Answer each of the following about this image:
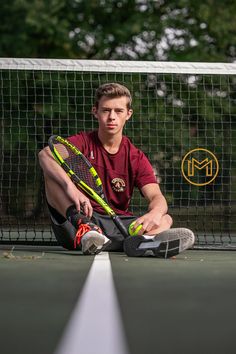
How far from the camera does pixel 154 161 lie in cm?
1185

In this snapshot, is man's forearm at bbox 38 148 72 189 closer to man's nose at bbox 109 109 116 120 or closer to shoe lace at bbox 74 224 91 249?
shoe lace at bbox 74 224 91 249

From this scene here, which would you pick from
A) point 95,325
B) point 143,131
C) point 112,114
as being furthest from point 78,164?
point 143,131

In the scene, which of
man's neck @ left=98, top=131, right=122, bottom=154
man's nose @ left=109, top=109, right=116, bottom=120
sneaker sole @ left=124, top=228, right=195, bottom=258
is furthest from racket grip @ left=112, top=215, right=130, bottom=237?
man's nose @ left=109, top=109, right=116, bottom=120

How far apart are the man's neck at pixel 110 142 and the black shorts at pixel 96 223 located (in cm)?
49

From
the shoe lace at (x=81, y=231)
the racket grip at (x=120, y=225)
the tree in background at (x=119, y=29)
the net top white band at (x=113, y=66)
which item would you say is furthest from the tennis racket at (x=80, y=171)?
the tree in background at (x=119, y=29)

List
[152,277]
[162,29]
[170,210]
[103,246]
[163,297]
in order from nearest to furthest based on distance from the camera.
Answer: [163,297]
[152,277]
[103,246]
[170,210]
[162,29]

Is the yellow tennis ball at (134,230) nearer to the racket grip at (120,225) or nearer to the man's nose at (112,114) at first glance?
the racket grip at (120,225)

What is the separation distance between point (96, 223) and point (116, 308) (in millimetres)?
3463

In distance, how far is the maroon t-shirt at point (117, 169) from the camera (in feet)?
22.1

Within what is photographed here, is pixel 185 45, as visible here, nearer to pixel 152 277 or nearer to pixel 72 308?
pixel 152 277

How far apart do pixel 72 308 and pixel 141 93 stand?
913 centimetres

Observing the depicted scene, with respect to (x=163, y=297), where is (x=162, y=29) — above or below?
above

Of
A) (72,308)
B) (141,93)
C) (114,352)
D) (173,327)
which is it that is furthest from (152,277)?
(141,93)

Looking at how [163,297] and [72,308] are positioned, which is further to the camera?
[163,297]
